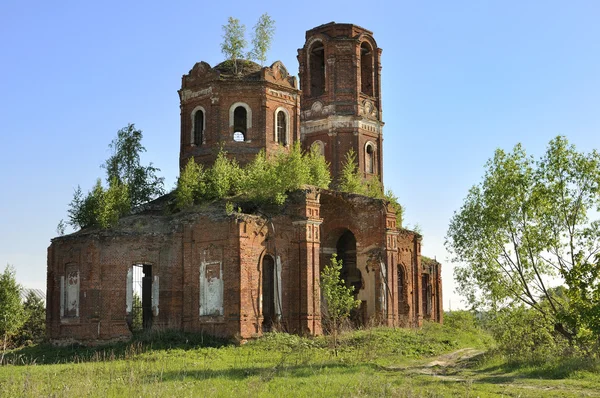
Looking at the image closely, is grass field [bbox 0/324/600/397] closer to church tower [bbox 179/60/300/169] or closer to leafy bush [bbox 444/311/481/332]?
church tower [bbox 179/60/300/169]

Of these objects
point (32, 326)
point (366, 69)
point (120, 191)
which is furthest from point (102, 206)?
point (366, 69)

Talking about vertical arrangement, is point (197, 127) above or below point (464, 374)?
above

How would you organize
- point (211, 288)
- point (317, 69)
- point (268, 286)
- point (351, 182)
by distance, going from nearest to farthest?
point (211, 288), point (268, 286), point (351, 182), point (317, 69)

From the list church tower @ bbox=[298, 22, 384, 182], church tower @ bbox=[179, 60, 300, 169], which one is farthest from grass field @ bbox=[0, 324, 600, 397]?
church tower @ bbox=[298, 22, 384, 182]

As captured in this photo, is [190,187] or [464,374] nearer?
[464,374]

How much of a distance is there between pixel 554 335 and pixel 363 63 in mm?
20626

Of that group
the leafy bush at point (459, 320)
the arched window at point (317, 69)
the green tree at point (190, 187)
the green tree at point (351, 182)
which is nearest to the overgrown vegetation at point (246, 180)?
the green tree at point (190, 187)

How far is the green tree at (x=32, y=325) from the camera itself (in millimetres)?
32250

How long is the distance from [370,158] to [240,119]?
9.25m

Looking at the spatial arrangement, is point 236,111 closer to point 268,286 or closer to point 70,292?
point 268,286

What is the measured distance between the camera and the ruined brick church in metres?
23.0

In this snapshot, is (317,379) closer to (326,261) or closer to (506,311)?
(506,311)

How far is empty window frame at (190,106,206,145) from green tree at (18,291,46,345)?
1202 cm

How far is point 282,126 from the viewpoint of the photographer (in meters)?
28.4
